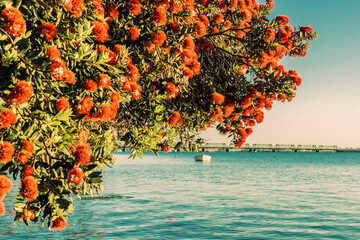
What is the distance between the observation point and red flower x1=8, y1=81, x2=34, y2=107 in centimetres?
426

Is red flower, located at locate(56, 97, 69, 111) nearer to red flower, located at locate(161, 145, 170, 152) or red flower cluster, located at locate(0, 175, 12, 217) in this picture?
red flower cluster, located at locate(0, 175, 12, 217)

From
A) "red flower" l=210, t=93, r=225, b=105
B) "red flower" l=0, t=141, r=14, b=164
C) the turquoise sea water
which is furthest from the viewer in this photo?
the turquoise sea water

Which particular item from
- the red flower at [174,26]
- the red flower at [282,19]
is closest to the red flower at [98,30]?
the red flower at [174,26]

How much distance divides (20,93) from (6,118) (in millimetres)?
305

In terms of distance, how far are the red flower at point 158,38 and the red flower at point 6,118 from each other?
315 cm

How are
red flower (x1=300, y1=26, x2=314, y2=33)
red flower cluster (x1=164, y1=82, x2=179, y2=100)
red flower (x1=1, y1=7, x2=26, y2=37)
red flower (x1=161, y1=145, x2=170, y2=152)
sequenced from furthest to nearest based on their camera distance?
red flower (x1=300, y1=26, x2=314, y2=33), red flower (x1=161, y1=145, x2=170, y2=152), red flower cluster (x1=164, y1=82, x2=179, y2=100), red flower (x1=1, y1=7, x2=26, y2=37)

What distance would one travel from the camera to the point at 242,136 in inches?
382

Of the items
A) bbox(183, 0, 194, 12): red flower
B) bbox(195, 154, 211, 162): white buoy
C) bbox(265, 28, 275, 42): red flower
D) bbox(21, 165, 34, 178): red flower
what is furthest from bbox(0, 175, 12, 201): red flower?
bbox(195, 154, 211, 162): white buoy

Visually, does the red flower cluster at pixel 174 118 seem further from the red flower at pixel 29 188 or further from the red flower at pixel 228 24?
the red flower at pixel 29 188

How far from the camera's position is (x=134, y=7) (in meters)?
6.53

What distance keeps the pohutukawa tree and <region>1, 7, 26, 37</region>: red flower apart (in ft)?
0.04

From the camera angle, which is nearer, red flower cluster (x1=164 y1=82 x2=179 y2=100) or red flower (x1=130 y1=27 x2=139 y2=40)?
red flower (x1=130 y1=27 x2=139 y2=40)

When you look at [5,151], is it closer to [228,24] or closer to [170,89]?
[170,89]

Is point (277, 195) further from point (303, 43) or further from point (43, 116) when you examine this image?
point (43, 116)
